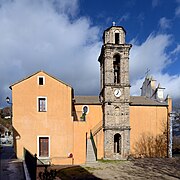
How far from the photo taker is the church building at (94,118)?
23672mm

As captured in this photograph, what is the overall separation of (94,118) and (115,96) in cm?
368

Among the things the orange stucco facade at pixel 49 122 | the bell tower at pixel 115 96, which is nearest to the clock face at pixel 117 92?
the bell tower at pixel 115 96

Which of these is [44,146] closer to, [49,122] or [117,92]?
[49,122]

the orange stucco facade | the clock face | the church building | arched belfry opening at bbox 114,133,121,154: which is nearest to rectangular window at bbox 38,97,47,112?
the church building

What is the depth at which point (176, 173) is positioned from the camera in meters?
19.0

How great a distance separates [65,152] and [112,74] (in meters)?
10.2

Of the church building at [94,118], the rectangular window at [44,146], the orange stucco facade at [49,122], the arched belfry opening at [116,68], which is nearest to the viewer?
the orange stucco facade at [49,122]

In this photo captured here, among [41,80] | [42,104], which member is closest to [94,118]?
[42,104]

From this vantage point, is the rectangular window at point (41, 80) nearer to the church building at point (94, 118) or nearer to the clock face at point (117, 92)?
the church building at point (94, 118)

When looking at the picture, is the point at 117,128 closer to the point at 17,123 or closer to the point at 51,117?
the point at 51,117

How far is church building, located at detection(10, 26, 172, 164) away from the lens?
23.7 metres

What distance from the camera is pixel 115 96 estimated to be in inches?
1089

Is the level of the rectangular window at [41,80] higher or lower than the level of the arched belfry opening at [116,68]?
lower

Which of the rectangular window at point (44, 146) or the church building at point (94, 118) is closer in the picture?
the church building at point (94, 118)
